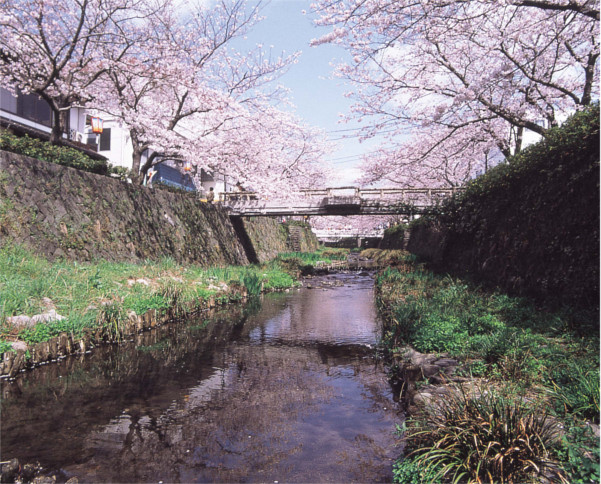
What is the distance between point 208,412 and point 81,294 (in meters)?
4.51

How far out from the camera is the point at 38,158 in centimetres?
1187

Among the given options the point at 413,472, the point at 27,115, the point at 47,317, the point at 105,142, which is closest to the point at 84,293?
the point at 47,317

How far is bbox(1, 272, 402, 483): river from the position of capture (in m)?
3.70

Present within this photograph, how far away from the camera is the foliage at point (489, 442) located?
289 centimetres

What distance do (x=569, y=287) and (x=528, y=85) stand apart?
9.23 metres

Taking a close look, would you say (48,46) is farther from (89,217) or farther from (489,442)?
(489,442)

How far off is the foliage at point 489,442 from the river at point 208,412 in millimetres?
627

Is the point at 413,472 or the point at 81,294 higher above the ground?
the point at 81,294

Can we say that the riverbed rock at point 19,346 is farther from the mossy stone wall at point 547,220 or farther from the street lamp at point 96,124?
the street lamp at point 96,124

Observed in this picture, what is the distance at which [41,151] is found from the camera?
514 inches

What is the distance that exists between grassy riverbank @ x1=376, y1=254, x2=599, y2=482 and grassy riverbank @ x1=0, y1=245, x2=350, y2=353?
546 cm

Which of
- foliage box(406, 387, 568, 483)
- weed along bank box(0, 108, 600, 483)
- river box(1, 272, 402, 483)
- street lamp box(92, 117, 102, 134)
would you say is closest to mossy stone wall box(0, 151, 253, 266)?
weed along bank box(0, 108, 600, 483)

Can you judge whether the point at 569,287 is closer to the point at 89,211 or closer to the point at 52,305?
A: the point at 52,305

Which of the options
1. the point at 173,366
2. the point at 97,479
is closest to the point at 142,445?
the point at 97,479
